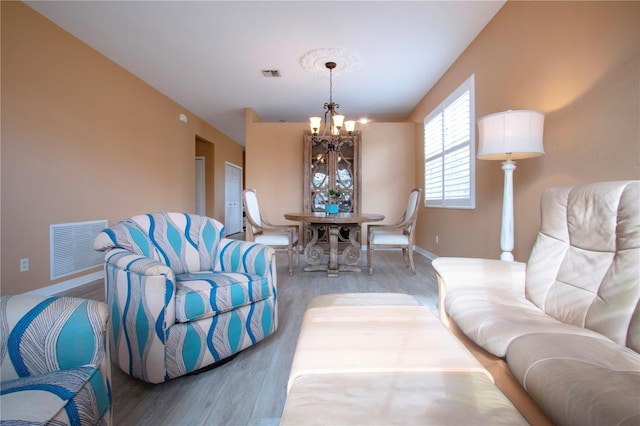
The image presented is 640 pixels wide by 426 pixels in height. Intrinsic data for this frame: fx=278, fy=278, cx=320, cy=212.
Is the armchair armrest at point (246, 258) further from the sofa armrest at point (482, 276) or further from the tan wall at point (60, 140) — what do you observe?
the tan wall at point (60, 140)

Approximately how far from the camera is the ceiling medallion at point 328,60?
317cm

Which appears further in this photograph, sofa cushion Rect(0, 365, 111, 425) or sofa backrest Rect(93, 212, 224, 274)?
sofa backrest Rect(93, 212, 224, 274)

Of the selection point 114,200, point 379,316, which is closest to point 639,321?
point 379,316

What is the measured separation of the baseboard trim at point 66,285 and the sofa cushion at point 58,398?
2545 mm

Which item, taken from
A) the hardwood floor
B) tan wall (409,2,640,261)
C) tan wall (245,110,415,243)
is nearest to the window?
tan wall (409,2,640,261)

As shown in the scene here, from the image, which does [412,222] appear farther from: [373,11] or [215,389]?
[215,389]

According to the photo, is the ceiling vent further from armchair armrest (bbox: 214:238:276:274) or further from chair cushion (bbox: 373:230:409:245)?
armchair armrest (bbox: 214:238:276:274)

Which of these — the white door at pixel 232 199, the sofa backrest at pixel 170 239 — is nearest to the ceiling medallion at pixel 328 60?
the sofa backrest at pixel 170 239

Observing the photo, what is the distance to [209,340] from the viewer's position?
1399mm

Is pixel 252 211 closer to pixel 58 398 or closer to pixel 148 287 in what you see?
pixel 148 287

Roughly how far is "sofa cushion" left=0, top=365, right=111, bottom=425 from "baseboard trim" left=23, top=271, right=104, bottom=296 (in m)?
2.54

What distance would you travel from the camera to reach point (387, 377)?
0.71 m

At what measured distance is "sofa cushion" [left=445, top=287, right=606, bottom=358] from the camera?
3.30 ft

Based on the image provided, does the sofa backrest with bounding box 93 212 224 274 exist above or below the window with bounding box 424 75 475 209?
below
